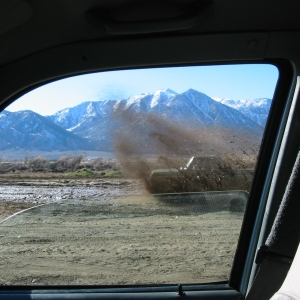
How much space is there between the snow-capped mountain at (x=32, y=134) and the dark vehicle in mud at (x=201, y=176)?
52 centimetres

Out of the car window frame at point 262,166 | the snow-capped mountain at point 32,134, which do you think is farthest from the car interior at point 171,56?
the snow-capped mountain at point 32,134

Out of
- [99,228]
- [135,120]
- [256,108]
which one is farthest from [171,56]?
[99,228]

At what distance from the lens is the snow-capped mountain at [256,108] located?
8.79 feet

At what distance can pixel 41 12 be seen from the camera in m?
2.29

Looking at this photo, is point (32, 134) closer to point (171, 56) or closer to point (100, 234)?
point (100, 234)

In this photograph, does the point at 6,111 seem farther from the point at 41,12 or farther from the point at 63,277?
the point at 63,277

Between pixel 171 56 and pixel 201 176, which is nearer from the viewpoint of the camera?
pixel 171 56

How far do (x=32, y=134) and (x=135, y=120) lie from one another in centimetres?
64

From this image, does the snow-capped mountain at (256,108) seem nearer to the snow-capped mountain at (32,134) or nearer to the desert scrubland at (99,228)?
the desert scrubland at (99,228)

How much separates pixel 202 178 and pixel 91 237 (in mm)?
788

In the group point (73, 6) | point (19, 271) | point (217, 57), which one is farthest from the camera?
point (19, 271)

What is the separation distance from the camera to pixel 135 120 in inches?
106

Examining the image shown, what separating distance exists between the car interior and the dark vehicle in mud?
1.1 inches

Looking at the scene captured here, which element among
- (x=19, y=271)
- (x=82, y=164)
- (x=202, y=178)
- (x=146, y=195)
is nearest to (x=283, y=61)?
(x=202, y=178)
